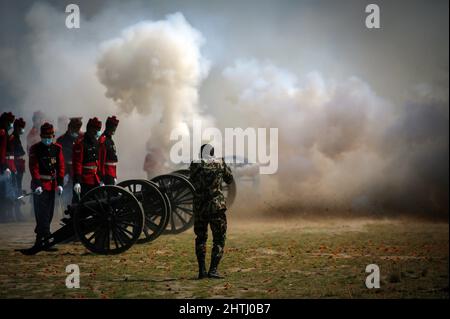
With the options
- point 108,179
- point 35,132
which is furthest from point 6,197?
point 108,179

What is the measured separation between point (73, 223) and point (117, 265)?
1.08m

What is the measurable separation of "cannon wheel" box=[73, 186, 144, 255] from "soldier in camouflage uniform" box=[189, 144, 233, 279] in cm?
171

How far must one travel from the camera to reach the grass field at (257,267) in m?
6.21

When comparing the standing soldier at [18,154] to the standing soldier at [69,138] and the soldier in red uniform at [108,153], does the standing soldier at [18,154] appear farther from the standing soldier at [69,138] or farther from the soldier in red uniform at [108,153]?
the soldier in red uniform at [108,153]

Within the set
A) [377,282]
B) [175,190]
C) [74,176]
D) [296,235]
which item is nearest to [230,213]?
[296,235]

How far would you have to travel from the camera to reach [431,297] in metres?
5.89

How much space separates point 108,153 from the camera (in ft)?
31.6

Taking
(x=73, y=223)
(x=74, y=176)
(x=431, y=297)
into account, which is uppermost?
(x=74, y=176)

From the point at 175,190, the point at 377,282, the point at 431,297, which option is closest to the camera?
the point at 431,297

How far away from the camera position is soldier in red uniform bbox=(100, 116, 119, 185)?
31.2ft

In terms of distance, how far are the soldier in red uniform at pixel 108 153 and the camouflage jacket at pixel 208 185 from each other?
3.32 m

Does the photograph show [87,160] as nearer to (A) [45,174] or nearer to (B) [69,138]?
(A) [45,174]

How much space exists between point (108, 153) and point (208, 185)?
3.56m

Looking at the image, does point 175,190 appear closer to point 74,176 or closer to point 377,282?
point 74,176
